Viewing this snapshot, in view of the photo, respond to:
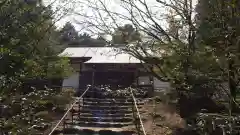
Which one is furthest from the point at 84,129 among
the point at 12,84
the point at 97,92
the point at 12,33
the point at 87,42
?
the point at 87,42

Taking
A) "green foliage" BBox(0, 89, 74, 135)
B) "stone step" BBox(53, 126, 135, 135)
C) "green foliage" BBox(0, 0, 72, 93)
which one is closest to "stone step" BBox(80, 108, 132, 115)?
"green foliage" BBox(0, 89, 74, 135)

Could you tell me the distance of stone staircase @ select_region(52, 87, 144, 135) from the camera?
956 cm

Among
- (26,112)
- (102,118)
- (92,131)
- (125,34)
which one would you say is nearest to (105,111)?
(102,118)

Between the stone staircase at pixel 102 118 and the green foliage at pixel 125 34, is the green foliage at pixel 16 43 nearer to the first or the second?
the stone staircase at pixel 102 118

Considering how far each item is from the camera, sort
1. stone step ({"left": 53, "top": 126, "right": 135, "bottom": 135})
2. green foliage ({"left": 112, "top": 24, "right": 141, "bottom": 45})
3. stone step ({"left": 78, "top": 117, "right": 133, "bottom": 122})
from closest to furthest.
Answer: stone step ({"left": 53, "top": 126, "right": 135, "bottom": 135})
stone step ({"left": 78, "top": 117, "right": 133, "bottom": 122})
green foliage ({"left": 112, "top": 24, "right": 141, "bottom": 45})

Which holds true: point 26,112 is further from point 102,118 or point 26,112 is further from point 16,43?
point 102,118

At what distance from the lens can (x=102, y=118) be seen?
11180mm

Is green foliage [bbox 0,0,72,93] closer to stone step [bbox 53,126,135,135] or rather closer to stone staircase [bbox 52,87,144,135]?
stone step [bbox 53,126,135,135]

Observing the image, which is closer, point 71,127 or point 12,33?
point 12,33

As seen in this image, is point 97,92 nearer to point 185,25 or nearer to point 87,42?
point 185,25

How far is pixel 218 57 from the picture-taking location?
22.0ft

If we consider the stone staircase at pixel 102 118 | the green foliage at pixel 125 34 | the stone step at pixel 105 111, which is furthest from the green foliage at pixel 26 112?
the green foliage at pixel 125 34

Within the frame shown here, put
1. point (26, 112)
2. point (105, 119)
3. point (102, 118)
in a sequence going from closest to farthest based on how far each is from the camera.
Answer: point (26, 112) → point (105, 119) → point (102, 118)

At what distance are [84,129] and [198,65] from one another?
392 centimetres
